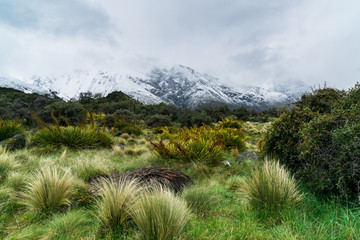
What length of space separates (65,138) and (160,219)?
20.6ft

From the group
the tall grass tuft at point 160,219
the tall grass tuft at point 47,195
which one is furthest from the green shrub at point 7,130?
the tall grass tuft at point 160,219

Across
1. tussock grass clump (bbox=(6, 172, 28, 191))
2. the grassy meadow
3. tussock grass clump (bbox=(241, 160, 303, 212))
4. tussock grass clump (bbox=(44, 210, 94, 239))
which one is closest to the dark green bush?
the grassy meadow

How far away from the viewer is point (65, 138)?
644 centimetres

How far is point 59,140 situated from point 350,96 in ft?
26.0

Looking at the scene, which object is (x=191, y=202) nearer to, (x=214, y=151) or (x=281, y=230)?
(x=281, y=230)

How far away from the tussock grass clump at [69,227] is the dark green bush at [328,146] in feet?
9.01

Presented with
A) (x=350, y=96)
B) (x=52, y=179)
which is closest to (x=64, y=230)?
(x=52, y=179)

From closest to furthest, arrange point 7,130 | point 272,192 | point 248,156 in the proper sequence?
1. point 272,192
2. point 248,156
3. point 7,130

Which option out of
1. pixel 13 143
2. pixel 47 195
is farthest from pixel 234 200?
pixel 13 143

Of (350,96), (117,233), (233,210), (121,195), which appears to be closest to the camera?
(117,233)

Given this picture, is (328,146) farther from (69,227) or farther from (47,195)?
(47,195)

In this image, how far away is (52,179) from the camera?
231 centimetres

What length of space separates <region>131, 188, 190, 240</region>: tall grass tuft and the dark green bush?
71.0 inches

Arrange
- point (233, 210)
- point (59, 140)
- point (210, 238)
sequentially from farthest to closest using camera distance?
1. point (59, 140)
2. point (233, 210)
3. point (210, 238)
